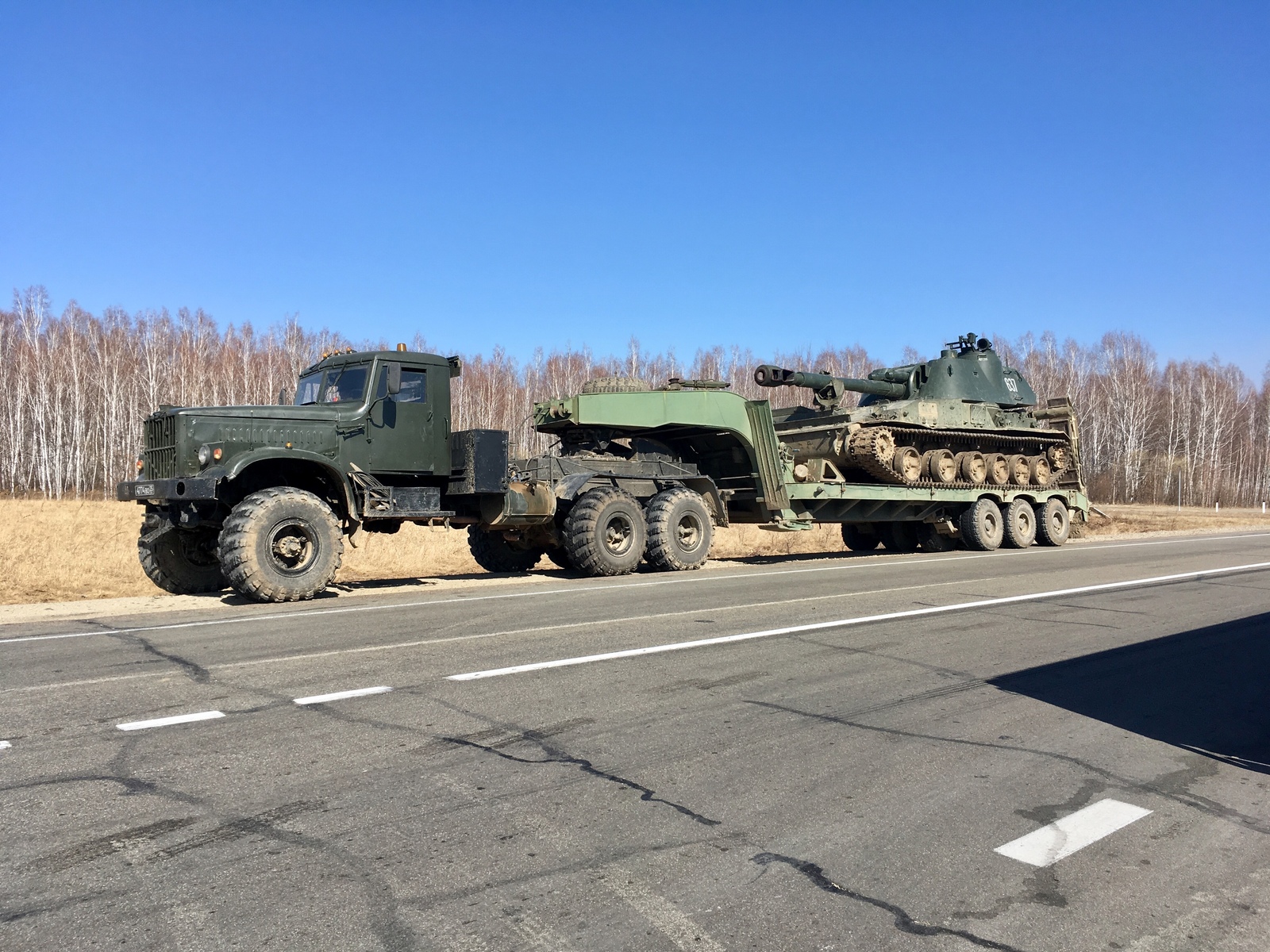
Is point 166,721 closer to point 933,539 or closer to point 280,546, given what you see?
point 280,546

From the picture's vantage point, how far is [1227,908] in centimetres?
316

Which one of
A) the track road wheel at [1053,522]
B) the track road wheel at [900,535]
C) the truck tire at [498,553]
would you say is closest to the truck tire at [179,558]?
the truck tire at [498,553]

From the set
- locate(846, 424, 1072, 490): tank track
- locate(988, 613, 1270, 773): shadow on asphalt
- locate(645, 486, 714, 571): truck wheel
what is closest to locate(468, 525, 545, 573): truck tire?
locate(645, 486, 714, 571): truck wheel

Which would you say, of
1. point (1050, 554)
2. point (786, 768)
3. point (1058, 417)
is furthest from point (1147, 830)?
point (1058, 417)

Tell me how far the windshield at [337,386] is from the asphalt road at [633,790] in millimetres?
4728

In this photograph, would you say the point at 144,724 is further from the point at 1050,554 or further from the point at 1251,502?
the point at 1251,502

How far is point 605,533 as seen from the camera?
1445 cm

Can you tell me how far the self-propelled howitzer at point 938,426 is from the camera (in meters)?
18.7

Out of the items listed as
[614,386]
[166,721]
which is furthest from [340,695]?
[614,386]

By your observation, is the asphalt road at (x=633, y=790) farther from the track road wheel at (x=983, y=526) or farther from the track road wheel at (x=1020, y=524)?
the track road wheel at (x=1020, y=524)

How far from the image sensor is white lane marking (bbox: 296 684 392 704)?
5660 mm

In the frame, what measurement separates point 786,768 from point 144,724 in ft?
11.1

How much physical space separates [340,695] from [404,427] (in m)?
7.33

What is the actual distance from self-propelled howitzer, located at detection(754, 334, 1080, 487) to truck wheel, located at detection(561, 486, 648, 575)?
164 inches
